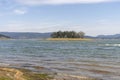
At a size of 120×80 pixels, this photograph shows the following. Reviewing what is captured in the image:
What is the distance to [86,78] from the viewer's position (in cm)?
2172

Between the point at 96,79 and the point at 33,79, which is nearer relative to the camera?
the point at 33,79

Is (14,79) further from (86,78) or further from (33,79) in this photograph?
(86,78)

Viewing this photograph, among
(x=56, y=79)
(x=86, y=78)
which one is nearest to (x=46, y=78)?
(x=56, y=79)

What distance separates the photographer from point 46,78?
781 inches

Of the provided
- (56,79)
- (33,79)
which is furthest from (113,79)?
(33,79)

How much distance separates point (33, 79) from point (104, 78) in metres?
6.01

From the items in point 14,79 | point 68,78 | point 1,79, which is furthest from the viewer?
point 68,78

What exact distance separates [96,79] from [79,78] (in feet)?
4.16

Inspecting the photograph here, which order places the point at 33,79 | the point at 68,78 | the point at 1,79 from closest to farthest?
the point at 1,79 → the point at 33,79 → the point at 68,78

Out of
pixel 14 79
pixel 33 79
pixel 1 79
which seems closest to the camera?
pixel 1 79

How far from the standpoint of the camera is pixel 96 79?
71.1 feet

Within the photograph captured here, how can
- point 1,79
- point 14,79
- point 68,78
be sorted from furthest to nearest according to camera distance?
1. point 68,78
2. point 14,79
3. point 1,79

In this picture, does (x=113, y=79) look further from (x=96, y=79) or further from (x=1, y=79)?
(x=1, y=79)

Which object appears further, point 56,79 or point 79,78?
point 79,78
